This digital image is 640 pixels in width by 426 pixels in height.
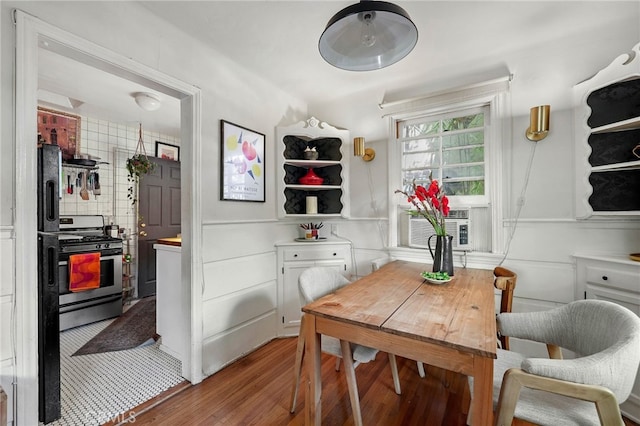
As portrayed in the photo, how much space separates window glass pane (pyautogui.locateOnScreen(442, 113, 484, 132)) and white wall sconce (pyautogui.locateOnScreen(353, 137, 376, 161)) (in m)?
0.72

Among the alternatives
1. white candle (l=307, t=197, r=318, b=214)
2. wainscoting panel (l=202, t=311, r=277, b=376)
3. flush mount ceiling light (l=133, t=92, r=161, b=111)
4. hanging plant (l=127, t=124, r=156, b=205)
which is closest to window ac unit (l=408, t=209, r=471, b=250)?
white candle (l=307, t=197, r=318, b=214)

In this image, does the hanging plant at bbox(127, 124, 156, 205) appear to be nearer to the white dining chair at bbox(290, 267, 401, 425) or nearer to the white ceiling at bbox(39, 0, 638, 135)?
the white ceiling at bbox(39, 0, 638, 135)

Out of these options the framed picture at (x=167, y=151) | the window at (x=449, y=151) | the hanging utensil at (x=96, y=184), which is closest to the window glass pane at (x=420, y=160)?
the window at (x=449, y=151)

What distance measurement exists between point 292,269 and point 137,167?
240 centimetres

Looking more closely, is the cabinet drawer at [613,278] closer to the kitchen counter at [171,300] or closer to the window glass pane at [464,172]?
the window glass pane at [464,172]

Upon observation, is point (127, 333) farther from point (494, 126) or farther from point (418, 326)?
point (494, 126)

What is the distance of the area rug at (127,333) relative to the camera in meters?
2.51

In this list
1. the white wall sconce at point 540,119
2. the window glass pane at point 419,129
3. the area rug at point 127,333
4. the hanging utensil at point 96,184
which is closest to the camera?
the white wall sconce at point 540,119

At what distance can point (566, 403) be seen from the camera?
1.08m

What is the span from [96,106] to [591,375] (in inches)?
178

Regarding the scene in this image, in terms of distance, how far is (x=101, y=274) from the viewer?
3.14 meters

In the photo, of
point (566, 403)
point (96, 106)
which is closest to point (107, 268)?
point (96, 106)

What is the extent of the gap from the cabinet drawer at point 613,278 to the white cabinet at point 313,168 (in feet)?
6.51

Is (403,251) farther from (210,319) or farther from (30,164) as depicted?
(30,164)
